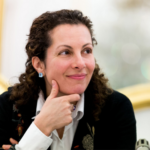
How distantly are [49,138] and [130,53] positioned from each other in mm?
1001

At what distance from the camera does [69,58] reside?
923 mm

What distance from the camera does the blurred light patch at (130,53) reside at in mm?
1521

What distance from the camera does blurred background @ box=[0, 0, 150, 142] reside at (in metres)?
1.52

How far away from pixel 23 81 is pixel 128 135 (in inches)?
28.8

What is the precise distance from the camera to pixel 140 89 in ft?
5.12

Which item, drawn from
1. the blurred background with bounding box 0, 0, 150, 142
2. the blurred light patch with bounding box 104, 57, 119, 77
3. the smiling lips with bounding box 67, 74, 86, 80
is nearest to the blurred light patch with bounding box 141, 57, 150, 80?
the blurred background with bounding box 0, 0, 150, 142

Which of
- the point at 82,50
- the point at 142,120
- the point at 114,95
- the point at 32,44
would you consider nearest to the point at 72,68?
the point at 82,50

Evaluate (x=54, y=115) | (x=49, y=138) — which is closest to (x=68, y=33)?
(x=54, y=115)

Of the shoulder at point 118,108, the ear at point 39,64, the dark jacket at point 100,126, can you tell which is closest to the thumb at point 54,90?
the ear at point 39,64

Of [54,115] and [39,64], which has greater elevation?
[39,64]

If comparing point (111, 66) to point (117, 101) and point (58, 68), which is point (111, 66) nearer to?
point (117, 101)

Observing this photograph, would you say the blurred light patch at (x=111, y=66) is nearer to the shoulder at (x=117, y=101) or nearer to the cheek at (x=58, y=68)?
the shoulder at (x=117, y=101)

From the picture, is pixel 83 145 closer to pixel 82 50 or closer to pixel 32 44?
pixel 82 50

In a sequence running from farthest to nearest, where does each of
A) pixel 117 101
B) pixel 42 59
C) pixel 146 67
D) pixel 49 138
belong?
pixel 146 67 < pixel 117 101 < pixel 42 59 < pixel 49 138
